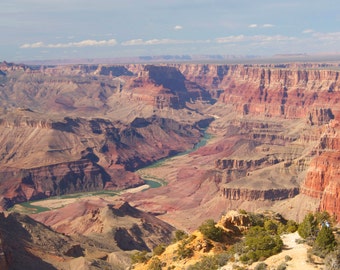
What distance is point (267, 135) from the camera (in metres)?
194

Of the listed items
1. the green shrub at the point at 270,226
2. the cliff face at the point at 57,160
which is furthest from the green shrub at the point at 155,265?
the cliff face at the point at 57,160

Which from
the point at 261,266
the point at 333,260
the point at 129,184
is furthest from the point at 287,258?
the point at 129,184

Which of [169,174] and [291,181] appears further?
[169,174]

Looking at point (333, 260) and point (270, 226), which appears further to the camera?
point (270, 226)

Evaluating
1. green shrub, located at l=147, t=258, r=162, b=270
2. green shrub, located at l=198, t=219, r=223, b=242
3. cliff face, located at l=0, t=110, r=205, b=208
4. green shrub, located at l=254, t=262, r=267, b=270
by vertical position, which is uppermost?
green shrub, located at l=254, t=262, r=267, b=270

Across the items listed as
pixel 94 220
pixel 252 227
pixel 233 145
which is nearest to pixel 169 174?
pixel 233 145

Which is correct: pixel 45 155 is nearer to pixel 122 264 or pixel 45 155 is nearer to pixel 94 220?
pixel 94 220

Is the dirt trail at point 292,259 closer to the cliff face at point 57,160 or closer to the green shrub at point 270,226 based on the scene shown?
the green shrub at point 270,226

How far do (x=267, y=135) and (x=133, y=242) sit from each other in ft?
375

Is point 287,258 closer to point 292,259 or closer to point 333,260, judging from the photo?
point 292,259

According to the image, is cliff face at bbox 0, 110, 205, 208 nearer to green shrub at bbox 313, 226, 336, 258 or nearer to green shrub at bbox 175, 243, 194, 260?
green shrub at bbox 175, 243, 194, 260

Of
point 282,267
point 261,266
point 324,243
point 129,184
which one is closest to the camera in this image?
point 282,267

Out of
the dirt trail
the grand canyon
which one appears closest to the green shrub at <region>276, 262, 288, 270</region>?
the dirt trail

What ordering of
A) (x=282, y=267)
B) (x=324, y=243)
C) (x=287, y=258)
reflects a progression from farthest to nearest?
(x=324, y=243) → (x=287, y=258) → (x=282, y=267)
